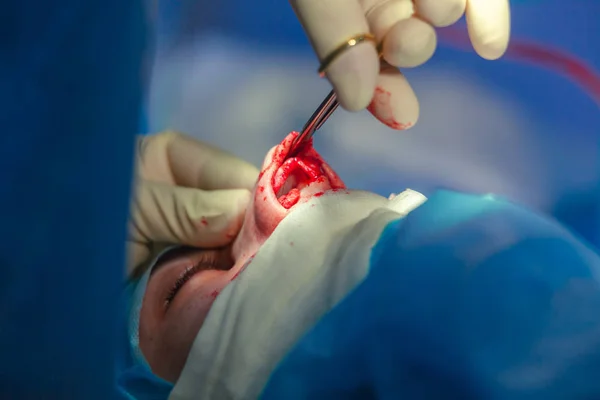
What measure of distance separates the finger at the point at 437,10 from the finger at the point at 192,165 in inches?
12.2

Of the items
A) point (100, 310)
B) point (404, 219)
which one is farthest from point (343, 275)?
point (100, 310)

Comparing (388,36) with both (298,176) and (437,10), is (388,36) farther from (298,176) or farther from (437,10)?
(298,176)

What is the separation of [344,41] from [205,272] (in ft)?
1.07

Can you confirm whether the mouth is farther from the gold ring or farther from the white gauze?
the gold ring

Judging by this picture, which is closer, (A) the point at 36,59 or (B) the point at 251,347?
(A) the point at 36,59

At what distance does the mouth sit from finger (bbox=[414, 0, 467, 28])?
19cm

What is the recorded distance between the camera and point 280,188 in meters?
0.64

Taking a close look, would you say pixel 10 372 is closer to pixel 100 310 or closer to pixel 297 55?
pixel 100 310

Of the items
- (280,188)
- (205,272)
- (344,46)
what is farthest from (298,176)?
(344,46)

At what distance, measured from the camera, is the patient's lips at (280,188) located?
2.01 feet

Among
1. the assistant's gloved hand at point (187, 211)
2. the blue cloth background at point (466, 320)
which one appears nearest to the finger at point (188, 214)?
the assistant's gloved hand at point (187, 211)

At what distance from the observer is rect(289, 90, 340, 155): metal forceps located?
0.58 metres

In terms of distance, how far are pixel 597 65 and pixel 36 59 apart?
2.20ft

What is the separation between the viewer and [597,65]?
0.81 m
